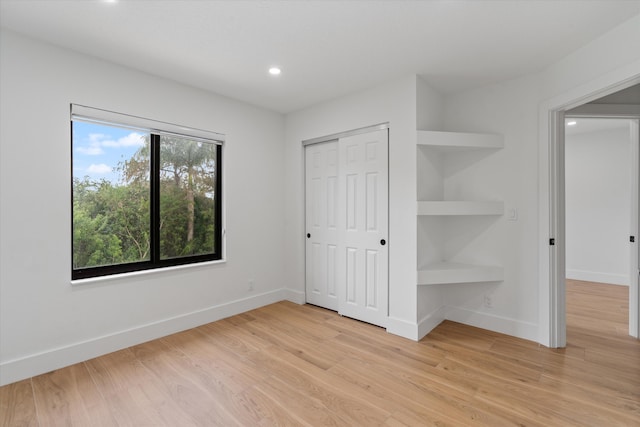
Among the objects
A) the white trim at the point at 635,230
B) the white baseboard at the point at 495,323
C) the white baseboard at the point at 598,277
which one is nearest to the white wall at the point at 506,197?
the white baseboard at the point at 495,323

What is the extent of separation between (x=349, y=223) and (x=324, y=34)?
1.98 m

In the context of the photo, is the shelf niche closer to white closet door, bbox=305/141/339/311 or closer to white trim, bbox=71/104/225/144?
white closet door, bbox=305/141/339/311

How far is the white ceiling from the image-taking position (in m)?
1.94

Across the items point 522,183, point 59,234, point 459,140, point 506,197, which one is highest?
point 459,140

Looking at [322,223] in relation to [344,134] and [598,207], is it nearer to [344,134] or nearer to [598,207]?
[344,134]

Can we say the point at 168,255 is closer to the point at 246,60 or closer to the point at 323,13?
the point at 246,60

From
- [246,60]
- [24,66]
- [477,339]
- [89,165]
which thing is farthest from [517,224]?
[24,66]

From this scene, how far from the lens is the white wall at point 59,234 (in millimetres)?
2188

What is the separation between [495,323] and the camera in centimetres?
309

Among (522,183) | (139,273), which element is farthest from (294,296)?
(522,183)

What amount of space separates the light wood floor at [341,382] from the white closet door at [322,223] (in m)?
0.76

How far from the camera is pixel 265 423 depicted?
178 cm

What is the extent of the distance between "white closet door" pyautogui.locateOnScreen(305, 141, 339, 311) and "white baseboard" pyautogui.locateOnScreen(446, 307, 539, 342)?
1396 millimetres

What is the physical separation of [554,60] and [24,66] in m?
4.37
